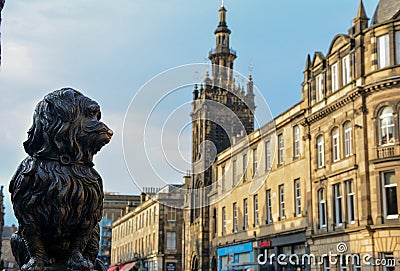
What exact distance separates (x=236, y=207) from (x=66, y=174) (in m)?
37.7

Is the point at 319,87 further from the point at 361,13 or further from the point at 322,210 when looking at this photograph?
the point at 322,210

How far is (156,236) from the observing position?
63.8 m

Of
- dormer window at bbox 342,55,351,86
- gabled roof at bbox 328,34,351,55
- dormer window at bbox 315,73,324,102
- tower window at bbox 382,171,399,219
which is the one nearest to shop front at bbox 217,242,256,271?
dormer window at bbox 315,73,324,102

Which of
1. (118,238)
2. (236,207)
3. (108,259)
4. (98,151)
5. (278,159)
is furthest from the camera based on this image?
(108,259)

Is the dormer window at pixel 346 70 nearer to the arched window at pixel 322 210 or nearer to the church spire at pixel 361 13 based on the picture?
the church spire at pixel 361 13

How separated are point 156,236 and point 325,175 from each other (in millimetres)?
38016

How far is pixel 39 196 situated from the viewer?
3883 mm

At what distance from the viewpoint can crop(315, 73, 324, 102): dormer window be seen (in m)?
29.8

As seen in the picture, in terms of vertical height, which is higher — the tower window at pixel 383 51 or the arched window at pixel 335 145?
the tower window at pixel 383 51

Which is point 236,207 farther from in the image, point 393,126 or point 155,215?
point 155,215

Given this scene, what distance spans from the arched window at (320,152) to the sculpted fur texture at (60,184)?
85.4 ft

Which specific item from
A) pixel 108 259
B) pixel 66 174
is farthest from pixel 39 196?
pixel 108 259

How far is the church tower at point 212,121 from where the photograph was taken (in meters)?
52.5

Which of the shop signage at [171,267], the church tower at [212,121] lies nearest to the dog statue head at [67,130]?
the church tower at [212,121]
